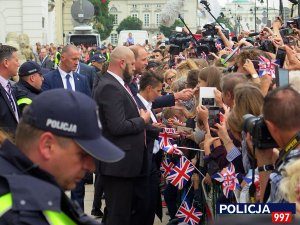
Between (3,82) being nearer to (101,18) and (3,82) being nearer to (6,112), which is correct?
(6,112)

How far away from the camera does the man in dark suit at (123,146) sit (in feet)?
24.3

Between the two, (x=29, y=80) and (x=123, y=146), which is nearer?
(x=123, y=146)

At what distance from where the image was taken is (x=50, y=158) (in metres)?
2.91

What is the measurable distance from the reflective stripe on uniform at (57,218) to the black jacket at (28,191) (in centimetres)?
1

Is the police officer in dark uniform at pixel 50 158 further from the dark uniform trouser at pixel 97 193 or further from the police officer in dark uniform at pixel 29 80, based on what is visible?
the police officer in dark uniform at pixel 29 80

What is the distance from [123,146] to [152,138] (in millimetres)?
631

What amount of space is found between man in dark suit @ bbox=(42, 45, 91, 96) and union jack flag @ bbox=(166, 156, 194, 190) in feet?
9.76

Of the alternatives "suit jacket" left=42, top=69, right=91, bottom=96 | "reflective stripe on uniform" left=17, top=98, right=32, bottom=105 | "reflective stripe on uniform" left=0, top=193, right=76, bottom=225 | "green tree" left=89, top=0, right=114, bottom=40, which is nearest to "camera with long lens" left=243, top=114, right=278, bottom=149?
"reflective stripe on uniform" left=0, top=193, right=76, bottom=225

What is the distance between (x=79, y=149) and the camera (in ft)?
9.52

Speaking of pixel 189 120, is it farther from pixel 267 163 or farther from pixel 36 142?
pixel 36 142

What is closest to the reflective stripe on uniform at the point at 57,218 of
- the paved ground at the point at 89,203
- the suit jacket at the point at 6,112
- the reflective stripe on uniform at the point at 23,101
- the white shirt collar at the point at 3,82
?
the suit jacket at the point at 6,112

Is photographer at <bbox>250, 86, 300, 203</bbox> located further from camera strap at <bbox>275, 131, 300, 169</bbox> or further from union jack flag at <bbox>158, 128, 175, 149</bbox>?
union jack flag at <bbox>158, 128, 175, 149</bbox>

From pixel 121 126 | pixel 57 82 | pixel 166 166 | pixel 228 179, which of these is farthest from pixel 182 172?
pixel 57 82

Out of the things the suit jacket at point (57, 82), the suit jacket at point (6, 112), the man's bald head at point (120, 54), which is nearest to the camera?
the man's bald head at point (120, 54)
